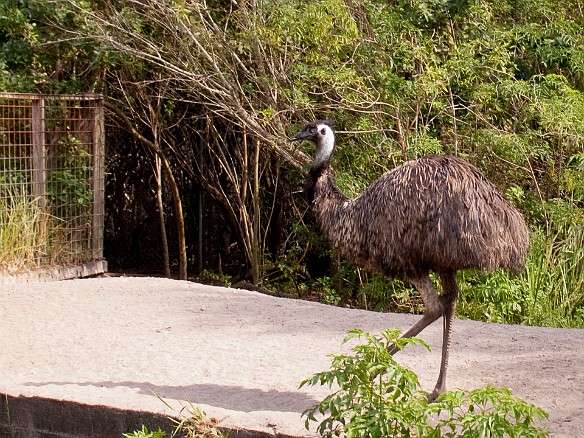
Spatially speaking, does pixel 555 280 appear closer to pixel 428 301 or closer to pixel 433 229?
pixel 428 301

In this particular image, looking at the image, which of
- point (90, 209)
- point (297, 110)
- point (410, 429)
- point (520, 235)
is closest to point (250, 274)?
point (90, 209)

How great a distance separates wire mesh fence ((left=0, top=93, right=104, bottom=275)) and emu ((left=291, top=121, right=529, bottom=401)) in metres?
5.15

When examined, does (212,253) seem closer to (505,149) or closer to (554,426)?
(505,149)

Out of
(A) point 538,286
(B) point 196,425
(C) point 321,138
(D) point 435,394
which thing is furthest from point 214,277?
(B) point 196,425

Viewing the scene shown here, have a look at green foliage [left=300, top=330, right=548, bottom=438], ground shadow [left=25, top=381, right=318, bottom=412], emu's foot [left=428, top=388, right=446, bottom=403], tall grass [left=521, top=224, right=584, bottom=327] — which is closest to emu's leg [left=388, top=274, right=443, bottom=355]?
emu's foot [left=428, top=388, right=446, bottom=403]

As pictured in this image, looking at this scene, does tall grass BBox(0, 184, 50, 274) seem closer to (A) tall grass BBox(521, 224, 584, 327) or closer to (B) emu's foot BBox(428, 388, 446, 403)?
(A) tall grass BBox(521, 224, 584, 327)

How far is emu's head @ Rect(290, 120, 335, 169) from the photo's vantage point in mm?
6824

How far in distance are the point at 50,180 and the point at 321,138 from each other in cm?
522

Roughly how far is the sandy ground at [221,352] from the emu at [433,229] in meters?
0.76

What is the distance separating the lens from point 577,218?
9.84m

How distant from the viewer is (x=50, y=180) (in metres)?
11.3

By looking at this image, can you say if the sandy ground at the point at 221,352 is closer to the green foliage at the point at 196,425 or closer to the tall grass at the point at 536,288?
the green foliage at the point at 196,425

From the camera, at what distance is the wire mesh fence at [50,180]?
10617 mm

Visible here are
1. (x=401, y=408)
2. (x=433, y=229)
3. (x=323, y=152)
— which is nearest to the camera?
(x=401, y=408)
